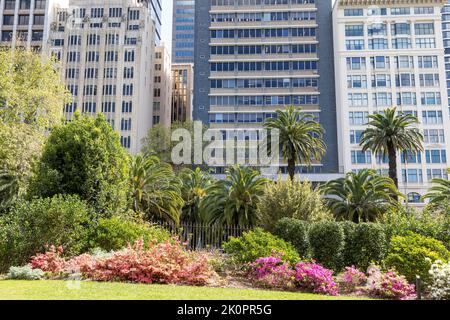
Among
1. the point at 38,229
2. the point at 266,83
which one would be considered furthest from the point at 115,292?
the point at 266,83

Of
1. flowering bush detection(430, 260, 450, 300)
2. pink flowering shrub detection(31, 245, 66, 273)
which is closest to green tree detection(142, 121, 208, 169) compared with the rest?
pink flowering shrub detection(31, 245, 66, 273)

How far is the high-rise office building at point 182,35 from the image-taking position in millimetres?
144375

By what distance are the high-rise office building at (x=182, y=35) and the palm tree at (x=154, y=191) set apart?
116368 mm

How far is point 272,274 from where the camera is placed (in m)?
14.1

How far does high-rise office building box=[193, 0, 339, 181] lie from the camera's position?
73.1 m

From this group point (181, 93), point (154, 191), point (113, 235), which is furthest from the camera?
point (181, 93)

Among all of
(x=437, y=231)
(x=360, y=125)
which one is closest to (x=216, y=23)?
(x=360, y=125)

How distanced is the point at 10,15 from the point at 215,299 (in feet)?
297

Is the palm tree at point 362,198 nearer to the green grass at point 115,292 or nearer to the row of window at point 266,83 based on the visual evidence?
the green grass at point 115,292

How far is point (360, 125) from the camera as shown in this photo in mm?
70250

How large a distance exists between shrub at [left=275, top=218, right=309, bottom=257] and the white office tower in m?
61.1

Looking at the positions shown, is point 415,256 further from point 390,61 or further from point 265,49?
point 390,61

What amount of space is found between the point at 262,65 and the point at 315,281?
64624mm

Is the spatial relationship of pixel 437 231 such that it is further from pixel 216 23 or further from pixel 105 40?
pixel 105 40
